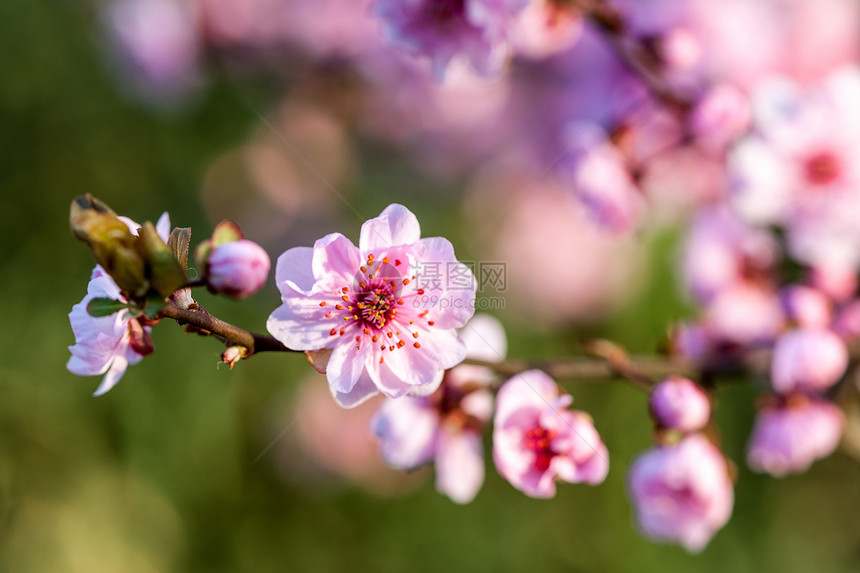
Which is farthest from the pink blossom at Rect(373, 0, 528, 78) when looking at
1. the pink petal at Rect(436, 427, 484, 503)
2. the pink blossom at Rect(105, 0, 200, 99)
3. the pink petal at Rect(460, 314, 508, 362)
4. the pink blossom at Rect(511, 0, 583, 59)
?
the pink blossom at Rect(105, 0, 200, 99)

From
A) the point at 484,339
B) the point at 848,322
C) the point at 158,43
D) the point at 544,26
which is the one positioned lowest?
the point at 484,339

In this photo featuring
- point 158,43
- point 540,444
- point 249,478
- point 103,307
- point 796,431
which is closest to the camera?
point 103,307

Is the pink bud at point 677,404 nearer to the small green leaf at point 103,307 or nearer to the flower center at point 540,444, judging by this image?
the flower center at point 540,444

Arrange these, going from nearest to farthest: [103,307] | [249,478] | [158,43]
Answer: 1. [103,307]
2. [249,478]
3. [158,43]

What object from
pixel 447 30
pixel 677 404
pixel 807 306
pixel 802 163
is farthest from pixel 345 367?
pixel 802 163

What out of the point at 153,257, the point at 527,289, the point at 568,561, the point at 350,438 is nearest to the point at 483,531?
the point at 568,561

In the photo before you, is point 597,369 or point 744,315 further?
point 744,315

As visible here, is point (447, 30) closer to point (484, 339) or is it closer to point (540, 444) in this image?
point (484, 339)
